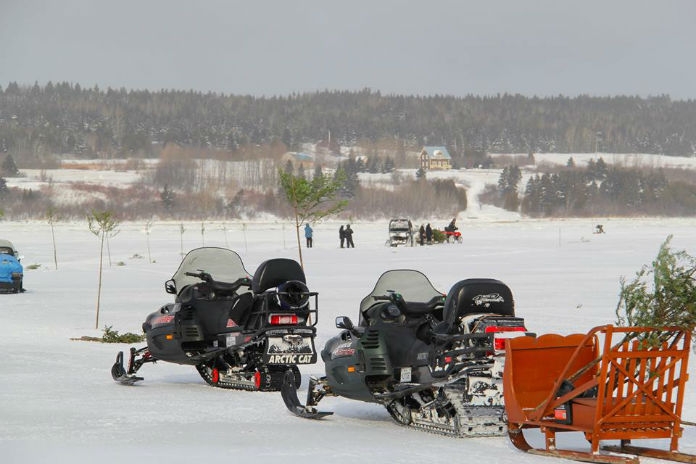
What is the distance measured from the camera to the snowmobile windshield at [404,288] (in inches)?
419

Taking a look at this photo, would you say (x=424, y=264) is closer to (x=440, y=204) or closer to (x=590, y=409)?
(x=590, y=409)

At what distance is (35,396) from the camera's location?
12.3m

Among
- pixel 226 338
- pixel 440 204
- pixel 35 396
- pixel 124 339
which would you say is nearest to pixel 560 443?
pixel 226 338

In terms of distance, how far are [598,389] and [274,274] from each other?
5.61m

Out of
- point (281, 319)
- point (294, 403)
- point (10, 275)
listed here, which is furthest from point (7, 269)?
point (294, 403)

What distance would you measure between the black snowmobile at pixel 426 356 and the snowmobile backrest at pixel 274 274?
1679 mm

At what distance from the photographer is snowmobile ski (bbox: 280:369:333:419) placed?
11023mm

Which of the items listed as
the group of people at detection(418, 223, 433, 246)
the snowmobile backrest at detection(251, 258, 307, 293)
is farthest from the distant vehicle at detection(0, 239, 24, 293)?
the group of people at detection(418, 223, 433, 246)

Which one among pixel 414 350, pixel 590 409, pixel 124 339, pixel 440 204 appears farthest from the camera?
pixel 440 204

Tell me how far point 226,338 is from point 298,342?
1206mm

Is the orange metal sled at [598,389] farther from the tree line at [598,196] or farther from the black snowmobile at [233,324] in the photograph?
the tree line at [598,196]

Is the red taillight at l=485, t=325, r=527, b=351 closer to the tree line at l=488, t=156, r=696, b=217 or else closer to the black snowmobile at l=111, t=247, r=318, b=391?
the black snowmobile at l=111, t=247, r=318, b=391

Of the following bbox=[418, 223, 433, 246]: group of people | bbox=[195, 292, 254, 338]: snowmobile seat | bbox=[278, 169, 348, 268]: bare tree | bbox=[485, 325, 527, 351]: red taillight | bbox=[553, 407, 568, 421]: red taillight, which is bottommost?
bbox=[418, 223, 433, 246]: group of people

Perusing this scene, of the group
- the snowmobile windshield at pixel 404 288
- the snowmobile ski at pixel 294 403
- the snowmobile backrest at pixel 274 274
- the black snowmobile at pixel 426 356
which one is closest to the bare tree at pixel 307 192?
the snowmobile backrest at pixel 274 274
